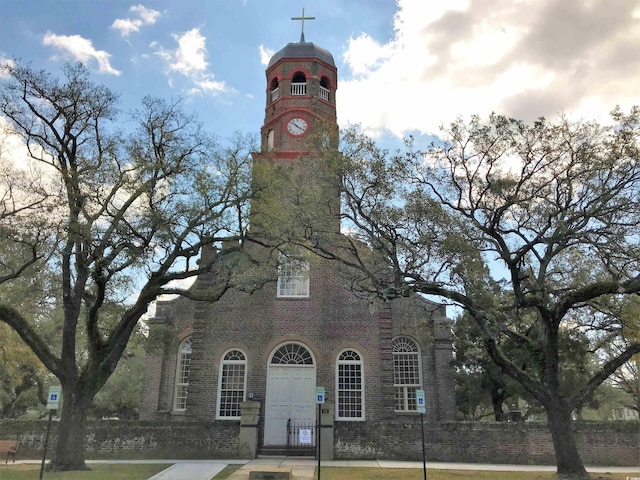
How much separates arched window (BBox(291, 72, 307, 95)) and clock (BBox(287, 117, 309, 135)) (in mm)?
1652

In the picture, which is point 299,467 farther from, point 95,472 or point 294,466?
point 95,472

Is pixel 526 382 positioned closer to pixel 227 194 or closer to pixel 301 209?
pixel 301 209

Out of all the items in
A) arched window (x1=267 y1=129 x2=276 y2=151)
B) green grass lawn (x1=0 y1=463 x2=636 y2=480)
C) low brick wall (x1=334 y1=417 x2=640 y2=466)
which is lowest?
green grass lawn (x1=0 y1=463 x2=636 y2=480)

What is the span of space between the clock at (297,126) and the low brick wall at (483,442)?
547 inches

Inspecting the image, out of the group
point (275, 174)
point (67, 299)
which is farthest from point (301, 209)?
point (67, 299)

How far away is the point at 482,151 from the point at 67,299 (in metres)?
12.6

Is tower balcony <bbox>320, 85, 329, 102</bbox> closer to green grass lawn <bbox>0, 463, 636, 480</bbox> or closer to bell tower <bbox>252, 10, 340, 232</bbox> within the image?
bell tower <bbox>252, 10, 340, 232</bbox>

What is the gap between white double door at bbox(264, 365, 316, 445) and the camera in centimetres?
1902

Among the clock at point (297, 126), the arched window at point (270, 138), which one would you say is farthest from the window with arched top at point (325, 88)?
the arched window at point (270, 138)

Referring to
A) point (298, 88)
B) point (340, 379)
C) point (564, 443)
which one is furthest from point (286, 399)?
point (298, 88)

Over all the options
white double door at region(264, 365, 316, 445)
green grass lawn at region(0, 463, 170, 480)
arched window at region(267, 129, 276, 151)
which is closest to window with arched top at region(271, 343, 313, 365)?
white double door at region(264, 365, 316, 445)

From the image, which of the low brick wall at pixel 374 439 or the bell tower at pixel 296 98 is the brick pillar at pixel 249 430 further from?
the bell tower at pixel 296 98

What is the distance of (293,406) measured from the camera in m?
19.4

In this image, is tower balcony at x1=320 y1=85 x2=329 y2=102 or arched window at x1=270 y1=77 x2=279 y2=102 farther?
arched window at x1=270 y1=77 x2=279 y2=102
